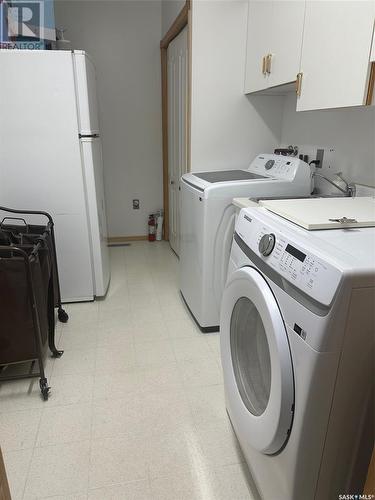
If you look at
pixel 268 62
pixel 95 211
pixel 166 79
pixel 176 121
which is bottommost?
pixel 95 211

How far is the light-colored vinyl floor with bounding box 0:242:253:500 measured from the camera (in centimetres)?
136

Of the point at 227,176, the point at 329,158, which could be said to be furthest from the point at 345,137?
the point at 227,176

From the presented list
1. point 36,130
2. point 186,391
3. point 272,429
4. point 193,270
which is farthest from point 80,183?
point 272,429

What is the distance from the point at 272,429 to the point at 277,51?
188 centimetres

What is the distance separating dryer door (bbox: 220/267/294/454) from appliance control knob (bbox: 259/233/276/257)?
7cm

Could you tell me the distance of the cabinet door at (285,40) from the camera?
174 centimetres

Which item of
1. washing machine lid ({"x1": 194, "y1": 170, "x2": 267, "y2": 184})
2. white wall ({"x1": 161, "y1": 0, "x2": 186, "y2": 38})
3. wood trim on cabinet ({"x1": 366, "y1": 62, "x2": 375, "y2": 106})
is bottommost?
washing machine lid ({"x1": 194, "y1": 170, "x2": 267, "y2": 184})

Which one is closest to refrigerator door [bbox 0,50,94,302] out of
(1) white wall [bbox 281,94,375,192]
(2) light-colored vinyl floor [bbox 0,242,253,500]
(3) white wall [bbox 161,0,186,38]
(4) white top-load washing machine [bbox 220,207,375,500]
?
(2) light-colored vinyl floor [bbox 0,242,253,500]

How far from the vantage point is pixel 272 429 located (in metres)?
0.95

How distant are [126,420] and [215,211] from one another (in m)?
1.17

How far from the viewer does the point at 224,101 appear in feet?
8.24

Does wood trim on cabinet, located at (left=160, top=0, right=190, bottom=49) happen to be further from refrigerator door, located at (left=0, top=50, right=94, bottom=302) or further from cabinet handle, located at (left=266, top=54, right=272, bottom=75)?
refrigerator door, located at (left=0, top=50, right=94, bottom=302)

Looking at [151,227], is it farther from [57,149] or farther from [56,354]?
[56,354]

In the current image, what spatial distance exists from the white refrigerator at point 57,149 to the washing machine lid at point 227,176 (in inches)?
29.8
